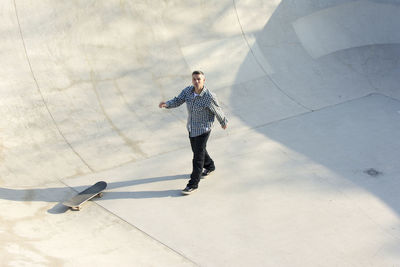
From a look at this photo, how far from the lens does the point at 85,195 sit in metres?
4.68

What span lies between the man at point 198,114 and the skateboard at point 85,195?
37.9 inches

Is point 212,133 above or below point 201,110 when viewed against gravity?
below

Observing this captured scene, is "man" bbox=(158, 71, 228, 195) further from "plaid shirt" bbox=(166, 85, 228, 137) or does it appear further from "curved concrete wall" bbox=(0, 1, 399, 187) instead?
"curved concrete wall" bbox=(0, 1, 399, 187)

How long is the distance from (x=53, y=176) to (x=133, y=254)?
6.23ft

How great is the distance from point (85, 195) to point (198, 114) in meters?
1.56

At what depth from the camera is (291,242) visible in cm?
391

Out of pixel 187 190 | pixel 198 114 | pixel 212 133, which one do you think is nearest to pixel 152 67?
pixel 212 133

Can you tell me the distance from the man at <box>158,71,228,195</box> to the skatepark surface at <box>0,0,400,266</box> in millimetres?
332

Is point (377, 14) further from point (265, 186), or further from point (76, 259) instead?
point (76, 259)

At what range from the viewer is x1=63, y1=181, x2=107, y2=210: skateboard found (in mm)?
4516

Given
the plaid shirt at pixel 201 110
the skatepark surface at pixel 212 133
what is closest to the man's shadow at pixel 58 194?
the skatepark surface at pixel 212 133

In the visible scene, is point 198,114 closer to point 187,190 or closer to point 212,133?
point 187,190

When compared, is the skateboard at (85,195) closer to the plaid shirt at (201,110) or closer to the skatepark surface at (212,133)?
the skatepark surface at (212,133)

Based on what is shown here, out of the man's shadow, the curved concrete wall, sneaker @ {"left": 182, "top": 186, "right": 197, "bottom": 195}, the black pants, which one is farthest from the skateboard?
the black pants
